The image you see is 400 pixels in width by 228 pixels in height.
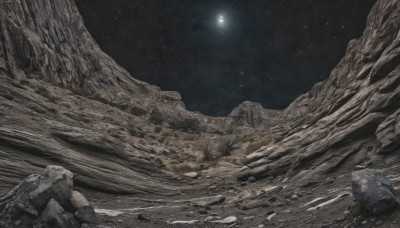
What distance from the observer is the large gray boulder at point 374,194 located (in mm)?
8578

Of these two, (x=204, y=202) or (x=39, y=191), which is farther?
(x=204, y=202)

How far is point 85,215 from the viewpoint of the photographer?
1067cm

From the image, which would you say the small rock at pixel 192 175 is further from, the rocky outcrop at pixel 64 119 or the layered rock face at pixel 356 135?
the layered rock face at pixel 356 135

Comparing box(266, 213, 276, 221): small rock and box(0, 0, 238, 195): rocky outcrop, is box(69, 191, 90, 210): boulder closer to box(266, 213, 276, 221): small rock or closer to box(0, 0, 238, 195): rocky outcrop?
box(0, 0, 238, 195): rocky outcrop

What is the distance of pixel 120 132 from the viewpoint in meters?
32.1

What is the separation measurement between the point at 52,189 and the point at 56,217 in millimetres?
1174

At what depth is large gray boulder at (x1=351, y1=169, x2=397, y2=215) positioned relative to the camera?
28.1ft

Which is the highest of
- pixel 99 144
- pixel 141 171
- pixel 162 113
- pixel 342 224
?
pixel 162 113

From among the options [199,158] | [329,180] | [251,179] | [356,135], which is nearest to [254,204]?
[329,180]

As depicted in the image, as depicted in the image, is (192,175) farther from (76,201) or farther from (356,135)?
(76,201)

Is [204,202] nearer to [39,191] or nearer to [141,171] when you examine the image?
[141,171]

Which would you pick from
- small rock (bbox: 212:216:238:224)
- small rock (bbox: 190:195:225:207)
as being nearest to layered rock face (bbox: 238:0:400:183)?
small rock (bbox: 190:195:225:207)

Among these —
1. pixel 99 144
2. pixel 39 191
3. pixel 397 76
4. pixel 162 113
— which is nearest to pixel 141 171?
pixel 99 144

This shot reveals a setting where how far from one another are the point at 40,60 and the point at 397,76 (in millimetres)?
41438
